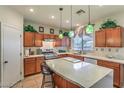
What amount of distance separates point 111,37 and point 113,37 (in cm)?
8

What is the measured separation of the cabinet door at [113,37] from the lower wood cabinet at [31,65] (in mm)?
3123

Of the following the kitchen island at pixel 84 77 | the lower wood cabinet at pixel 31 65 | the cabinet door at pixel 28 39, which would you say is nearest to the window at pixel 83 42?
the lower wood cabinet at pixel 31 65

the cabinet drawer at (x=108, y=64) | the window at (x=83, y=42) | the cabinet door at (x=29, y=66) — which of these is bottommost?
the cabinet door at (x=29, y=66)

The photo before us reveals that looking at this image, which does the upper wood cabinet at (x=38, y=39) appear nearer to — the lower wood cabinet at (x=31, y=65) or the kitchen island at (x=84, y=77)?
the lower wood cabinet at (x=31, y=65)

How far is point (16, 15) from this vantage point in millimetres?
3656

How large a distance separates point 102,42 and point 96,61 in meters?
0.83

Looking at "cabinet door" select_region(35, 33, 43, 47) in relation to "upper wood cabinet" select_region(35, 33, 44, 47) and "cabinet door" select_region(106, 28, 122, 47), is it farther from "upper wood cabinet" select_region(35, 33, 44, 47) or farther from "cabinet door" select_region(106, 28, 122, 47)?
"cabinet door" select_region(106, 28, 122, 47)

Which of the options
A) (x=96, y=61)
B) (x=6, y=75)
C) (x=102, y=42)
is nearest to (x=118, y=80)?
(x=96, y=61)

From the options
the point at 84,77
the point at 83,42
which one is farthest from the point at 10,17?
the point at 83,42

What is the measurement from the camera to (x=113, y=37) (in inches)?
147

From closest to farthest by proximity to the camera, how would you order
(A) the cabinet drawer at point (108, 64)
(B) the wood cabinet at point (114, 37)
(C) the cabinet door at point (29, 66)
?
(A) the cabinet drawer at point (108, 64) < (B) the wood cabinet at point (114, 37) < (C) the cabinet door at point (29, 66)

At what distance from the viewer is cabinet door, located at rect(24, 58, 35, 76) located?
4371 mm

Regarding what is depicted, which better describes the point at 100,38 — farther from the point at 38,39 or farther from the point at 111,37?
the point at 38,39

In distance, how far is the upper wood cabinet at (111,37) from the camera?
3551 mm
